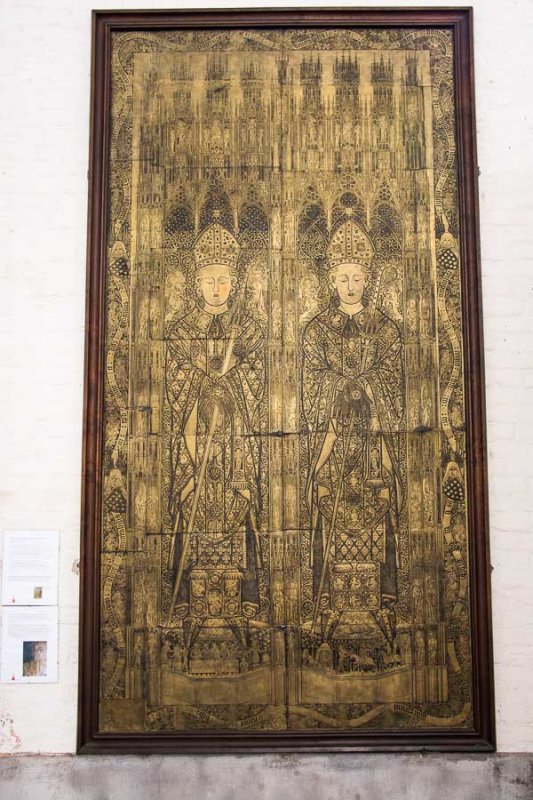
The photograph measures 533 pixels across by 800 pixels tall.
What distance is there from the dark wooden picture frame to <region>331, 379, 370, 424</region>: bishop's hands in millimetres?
591

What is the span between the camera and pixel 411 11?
14.8ft

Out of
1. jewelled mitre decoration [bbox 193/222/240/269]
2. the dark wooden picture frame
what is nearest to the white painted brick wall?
the dark wooden picture frame

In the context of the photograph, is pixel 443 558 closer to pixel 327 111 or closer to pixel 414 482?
pixel 414 482

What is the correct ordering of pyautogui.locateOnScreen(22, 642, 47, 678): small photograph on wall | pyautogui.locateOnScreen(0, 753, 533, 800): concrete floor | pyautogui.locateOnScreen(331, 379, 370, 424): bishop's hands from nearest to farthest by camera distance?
pyautogui.locateOnScreen(0, 753, 533, 800): concrete floor
pyautogui.locateOnScreen(22, 642, 47, 678): small photograph on wall
pyautogui.locateOnScreen(331, 379, 370, 424): bishop's hands

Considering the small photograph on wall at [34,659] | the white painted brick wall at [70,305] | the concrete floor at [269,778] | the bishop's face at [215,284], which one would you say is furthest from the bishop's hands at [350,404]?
the small photograph on wall at [34,659]

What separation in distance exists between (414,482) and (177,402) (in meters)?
1.44

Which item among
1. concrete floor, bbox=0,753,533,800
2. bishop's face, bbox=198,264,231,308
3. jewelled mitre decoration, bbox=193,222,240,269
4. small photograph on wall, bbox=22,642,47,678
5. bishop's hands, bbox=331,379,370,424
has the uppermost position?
jewelled mitre decoration, bbox=193,222,240,269

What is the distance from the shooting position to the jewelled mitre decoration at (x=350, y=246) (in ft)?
14.5

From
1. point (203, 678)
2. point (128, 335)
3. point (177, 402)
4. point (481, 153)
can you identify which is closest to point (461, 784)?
point (203, 678)

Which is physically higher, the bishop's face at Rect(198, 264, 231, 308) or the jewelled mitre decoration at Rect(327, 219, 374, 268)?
the jewelled mitre decoration at Rect(327, 219, 374, 268)

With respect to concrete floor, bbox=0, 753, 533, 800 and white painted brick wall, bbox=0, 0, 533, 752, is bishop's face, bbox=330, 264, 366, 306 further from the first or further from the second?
concrete floor, bbox=0, 753, 533, 800

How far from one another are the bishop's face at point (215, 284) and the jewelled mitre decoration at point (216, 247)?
0.04 meters

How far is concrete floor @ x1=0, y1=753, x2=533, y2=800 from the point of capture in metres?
4.09

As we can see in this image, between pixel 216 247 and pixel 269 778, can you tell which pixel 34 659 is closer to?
pixel 269 778
